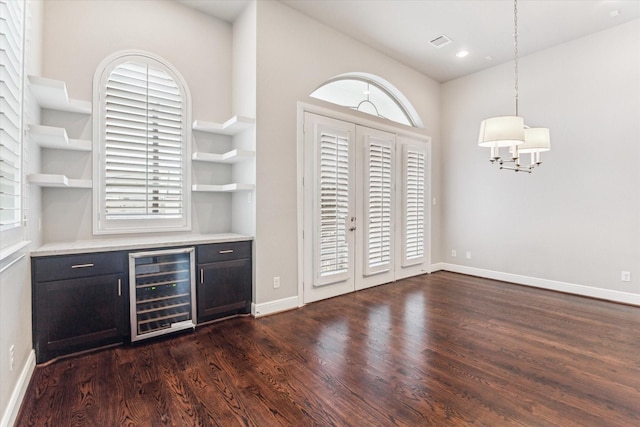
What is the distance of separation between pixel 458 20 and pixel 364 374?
4.17 m

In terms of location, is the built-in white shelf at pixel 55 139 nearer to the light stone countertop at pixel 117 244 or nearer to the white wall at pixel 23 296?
the white wall at pixel 23 296

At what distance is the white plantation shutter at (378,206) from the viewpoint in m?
4.53

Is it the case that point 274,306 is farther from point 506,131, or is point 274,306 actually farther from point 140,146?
point 506,131

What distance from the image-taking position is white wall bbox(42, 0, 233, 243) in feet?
9.32

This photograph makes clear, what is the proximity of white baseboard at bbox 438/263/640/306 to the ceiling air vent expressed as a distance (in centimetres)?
364

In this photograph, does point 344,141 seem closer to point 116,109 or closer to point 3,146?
point 116,109

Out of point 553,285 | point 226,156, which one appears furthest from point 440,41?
point 553,285

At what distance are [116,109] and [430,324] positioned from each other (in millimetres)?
3888

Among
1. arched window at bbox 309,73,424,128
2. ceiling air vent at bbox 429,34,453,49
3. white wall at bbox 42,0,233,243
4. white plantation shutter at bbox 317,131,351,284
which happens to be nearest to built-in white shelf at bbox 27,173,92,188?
white wall at bbox 42,0,233,243

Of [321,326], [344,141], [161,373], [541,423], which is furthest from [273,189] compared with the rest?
[541,423]

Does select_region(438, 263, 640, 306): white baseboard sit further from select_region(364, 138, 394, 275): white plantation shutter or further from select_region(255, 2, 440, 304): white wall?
select_region(255, 2, 440, 304): white wall

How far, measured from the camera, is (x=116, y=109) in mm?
3102

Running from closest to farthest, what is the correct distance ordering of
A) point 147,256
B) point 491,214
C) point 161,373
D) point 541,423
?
point 541,423 < point 161,373 < point 147,256 < point 491,214

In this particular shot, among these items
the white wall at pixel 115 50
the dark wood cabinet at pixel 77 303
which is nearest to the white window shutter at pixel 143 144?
the white wall at pixel 115 50
